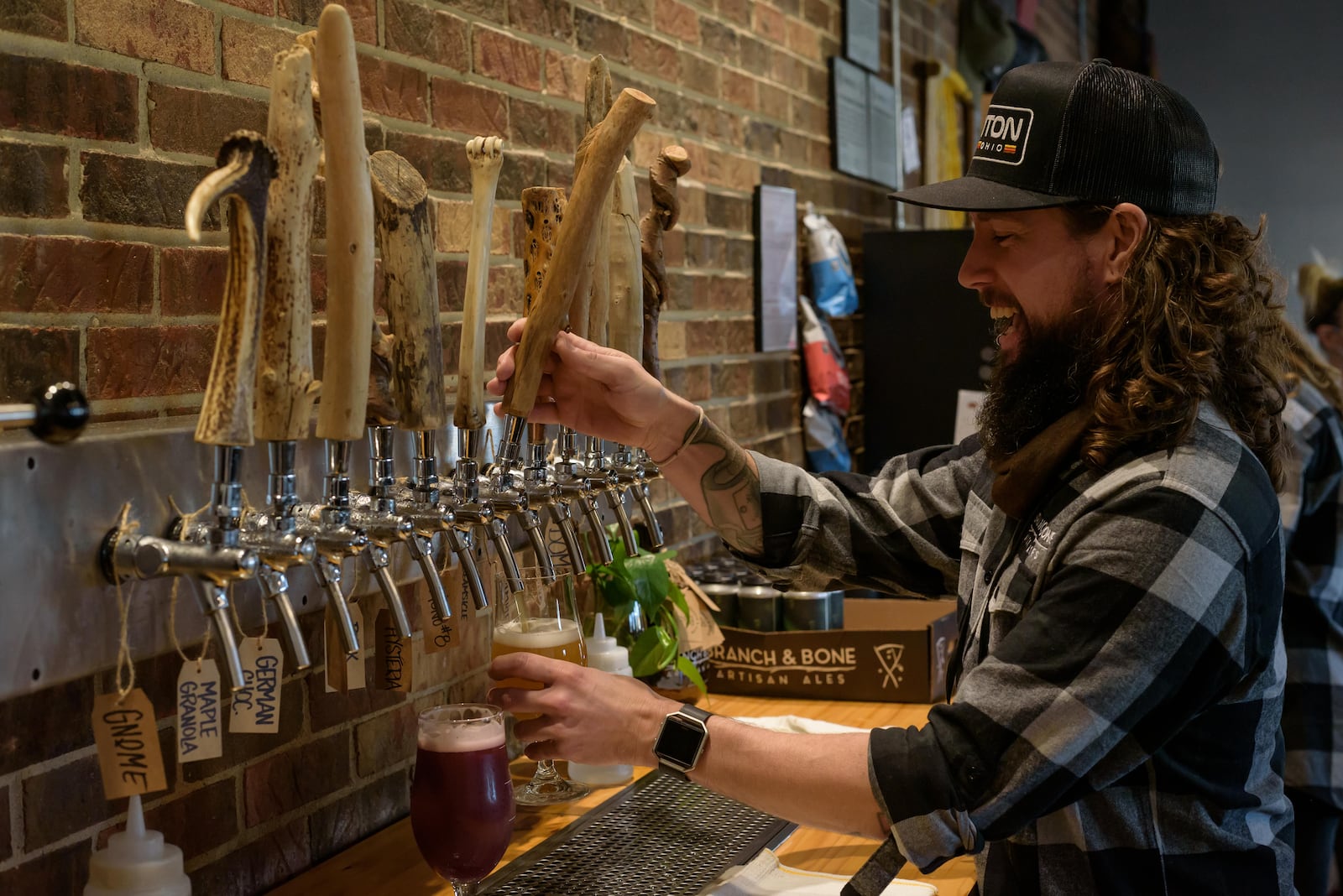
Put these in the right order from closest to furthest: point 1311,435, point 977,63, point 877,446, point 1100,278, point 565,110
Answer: point 1100,278 < point 565,110 < point 1311,435 < point 877,446 < point 977,63

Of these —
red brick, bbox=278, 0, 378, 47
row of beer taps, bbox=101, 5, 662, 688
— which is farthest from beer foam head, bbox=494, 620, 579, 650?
red brick, bbox=278, 0, 378, 47

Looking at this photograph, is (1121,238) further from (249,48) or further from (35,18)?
(35,18)

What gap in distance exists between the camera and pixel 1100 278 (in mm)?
1520

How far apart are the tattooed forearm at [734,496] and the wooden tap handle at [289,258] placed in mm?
768

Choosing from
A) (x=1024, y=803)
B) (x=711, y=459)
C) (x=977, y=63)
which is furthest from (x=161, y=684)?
(x=977, y=63)

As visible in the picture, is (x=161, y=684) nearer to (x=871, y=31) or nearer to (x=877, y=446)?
(x=877, y=446)

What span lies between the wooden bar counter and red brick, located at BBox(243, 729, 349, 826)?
3.6 inches

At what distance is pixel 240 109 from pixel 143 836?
81 cm

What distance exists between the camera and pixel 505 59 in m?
2.00

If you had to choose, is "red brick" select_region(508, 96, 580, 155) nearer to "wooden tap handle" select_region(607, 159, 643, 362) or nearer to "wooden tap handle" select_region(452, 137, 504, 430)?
"wooden tap handle" select_region(607, 159, 643, 362)

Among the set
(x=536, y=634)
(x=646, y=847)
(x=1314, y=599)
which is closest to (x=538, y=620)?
(x=536, y=634)

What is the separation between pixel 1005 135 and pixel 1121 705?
28.1 inches

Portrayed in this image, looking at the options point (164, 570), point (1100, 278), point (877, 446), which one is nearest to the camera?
point (164, 570)

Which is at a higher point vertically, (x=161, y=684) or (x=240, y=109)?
(x=240, y=109)
